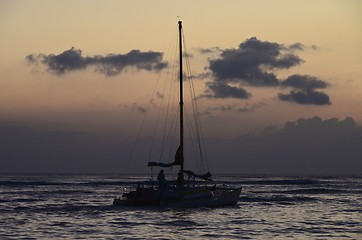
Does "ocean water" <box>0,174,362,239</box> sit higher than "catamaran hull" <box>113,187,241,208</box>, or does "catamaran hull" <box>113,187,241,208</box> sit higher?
"catamaran hull" <box>113,187,241,208</box>

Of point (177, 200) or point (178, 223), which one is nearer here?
point (178, 223)

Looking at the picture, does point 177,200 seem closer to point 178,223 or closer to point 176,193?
point 176,193

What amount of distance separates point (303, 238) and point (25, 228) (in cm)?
1637

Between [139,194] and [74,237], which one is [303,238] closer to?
[74,237]

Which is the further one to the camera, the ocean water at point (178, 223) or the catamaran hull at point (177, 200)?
the catamaran hull at point (177, 200)

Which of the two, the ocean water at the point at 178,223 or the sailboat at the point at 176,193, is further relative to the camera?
the sailboat at the point at 176,193

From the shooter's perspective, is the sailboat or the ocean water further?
the sailboat

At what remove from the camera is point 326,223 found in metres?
44.9

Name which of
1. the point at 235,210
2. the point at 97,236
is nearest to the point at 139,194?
the point at 235,210

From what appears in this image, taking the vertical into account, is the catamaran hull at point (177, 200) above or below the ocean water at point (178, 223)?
above

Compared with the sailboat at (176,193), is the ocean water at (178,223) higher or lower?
lower

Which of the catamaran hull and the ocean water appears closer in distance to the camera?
the ocean water

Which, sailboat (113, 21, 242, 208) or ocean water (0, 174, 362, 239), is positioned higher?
sailboat (113, 21, 242, 208)

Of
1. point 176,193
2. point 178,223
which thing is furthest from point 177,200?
point 178,223
